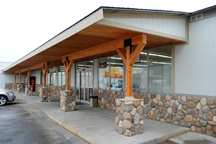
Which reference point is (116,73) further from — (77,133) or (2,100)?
(2,100)

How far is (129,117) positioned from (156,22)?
3.10 m

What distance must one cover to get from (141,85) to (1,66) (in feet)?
124

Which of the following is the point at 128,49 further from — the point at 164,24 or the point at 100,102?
the point at 100,102

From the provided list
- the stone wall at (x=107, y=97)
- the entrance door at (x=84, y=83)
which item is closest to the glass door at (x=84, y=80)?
the entrance door at (x=84, y=83)

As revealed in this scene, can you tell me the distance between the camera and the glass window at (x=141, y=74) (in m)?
8.12

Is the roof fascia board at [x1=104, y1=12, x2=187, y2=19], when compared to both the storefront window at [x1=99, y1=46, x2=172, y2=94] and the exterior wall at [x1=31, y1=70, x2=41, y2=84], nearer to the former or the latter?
the storefront window at [x1=99, y1=46, x2=172, y2=94]

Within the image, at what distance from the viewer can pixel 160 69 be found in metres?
7.43

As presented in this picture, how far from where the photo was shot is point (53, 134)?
601cm

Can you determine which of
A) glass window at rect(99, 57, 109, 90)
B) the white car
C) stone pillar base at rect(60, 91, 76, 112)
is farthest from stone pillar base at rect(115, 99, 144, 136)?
the white car

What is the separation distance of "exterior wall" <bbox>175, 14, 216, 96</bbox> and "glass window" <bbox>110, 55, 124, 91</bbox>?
344cm

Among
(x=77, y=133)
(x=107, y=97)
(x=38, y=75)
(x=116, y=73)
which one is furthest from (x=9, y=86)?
(x=77, y=133)

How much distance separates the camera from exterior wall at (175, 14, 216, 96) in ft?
18.9

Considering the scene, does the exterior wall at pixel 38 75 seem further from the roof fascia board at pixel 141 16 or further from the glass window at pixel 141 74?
the roof fascia board at pixel 141 16

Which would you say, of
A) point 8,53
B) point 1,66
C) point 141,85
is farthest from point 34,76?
point 8,53
